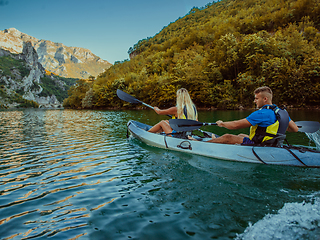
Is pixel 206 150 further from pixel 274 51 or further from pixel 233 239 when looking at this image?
pixel 274 51

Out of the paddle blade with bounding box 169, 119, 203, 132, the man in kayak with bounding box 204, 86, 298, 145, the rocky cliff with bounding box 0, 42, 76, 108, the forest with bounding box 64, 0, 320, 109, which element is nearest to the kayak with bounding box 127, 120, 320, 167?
the man in kayak with bounding box 204, 86, 298, 145

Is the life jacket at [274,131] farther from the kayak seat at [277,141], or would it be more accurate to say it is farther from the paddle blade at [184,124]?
the paddle blade at [184,124]

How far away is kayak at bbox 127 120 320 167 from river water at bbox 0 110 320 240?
0.57 feet

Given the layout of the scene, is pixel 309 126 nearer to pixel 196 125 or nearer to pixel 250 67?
pixel 196 125

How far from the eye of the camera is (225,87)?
30469mm

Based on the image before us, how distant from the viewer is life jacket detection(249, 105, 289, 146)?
4273 millimetres

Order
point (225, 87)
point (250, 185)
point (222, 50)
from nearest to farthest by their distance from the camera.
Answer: point (250, 185) → point (225, 87) → point (222, 50)

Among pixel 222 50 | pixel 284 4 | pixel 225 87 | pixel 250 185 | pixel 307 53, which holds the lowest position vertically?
pixel 250 185

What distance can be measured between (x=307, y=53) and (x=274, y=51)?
12.6 ft

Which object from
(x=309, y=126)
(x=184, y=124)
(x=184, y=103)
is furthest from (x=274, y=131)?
(x=184, y=103)

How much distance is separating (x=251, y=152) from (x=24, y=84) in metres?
128

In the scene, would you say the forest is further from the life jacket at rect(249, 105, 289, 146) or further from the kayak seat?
the kayak seat

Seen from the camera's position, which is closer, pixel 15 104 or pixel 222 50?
pixel 222 50

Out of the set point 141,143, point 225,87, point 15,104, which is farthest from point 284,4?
point 15,104
